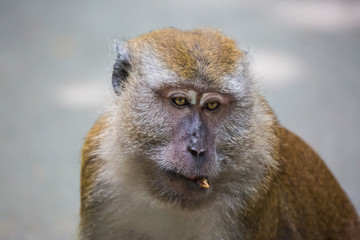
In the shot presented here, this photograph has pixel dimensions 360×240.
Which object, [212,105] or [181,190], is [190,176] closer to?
[181,190]

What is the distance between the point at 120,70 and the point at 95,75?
3145 millimetres

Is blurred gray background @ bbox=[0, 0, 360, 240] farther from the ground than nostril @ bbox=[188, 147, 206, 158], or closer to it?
farther from the ground

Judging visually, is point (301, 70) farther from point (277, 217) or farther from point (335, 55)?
point (277, 217)

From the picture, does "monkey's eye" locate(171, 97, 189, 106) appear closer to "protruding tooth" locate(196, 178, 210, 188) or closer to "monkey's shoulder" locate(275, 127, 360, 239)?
"protruding tooth" locate(196, 178, 210, 188)

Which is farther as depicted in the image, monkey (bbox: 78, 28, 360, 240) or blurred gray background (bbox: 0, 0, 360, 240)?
blurred gray background (bbox: 0, 0, 360, 240)

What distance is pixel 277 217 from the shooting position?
3.84 metres

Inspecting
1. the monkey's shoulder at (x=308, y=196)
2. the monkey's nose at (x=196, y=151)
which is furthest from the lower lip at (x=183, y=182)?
the monkey's shoulder at (x=308, y=196)

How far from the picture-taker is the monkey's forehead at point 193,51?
3391 millimetres

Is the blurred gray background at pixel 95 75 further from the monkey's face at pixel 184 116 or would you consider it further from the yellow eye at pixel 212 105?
the yellow eye at pixel 212 105

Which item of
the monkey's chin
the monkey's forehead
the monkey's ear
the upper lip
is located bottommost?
the monkey's chin

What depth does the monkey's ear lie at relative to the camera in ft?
12.1

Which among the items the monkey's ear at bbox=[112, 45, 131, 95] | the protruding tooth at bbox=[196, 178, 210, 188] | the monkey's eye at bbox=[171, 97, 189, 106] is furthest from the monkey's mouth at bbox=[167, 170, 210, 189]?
the monkey's ear at bbox=[112, 45, 131, 95]

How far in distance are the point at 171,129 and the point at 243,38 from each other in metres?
4.11

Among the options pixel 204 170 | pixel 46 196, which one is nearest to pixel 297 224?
pixel 204 170
